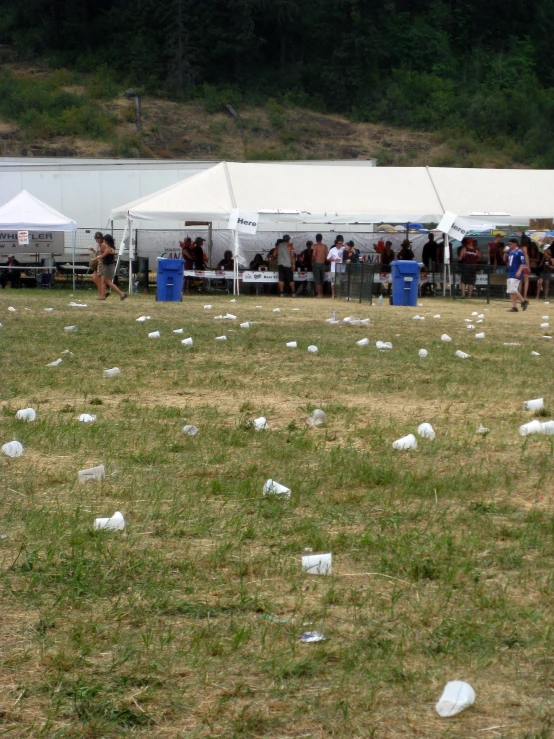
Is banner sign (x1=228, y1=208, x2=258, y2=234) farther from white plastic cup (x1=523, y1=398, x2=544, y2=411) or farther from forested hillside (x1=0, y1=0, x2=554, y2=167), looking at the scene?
forested hillside (x1=0, y1=0, x2=554, y2=167)

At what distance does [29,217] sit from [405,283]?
1059 cm

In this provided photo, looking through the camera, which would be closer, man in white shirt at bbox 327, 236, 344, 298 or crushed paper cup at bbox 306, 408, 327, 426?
crushed paper cup at bbox 306, 408, 327, 426

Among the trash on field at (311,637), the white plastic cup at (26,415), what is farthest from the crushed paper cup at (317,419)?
the trash on field at (311,637)

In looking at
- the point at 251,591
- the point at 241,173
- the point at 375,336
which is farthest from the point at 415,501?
the point at 241,173

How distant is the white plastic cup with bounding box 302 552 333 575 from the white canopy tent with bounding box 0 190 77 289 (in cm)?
2406

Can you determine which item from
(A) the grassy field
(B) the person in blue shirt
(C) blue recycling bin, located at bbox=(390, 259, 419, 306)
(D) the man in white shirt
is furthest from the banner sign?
(A) the grassy field

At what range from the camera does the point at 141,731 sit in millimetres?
2723

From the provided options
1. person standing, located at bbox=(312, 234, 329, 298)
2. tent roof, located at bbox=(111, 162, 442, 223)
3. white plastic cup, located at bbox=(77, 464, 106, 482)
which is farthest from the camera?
person standing, located at bbox=(312, 234, 329, 298)

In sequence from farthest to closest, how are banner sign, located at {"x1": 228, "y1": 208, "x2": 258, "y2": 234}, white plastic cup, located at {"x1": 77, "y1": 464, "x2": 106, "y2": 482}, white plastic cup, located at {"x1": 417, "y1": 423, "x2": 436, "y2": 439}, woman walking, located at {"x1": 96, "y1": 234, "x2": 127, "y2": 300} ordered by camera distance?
1. banner sign, located at {"x1": 228, "y1": 208, "x2": 258, "y2": 234}
2. woman walking, located at {"x1": 96, "y1": 234, "x2": 127, "y2": 300}
3. white plastic cup, located at {"x1": 417, "y1": 423, "x2": 436, "y2": 439}
4. white plastic cup, located at {"x1": 77, "y1": 464, "x2": 106, "y2": 482}

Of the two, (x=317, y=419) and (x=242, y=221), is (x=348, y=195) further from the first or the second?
(x=317, y=419)

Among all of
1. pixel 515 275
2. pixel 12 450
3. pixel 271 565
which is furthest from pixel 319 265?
pixel 271 565

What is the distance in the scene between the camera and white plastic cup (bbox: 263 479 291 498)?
496 cm

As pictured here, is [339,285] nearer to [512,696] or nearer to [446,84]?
[512,696]

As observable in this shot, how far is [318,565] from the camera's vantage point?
391 centimetres
